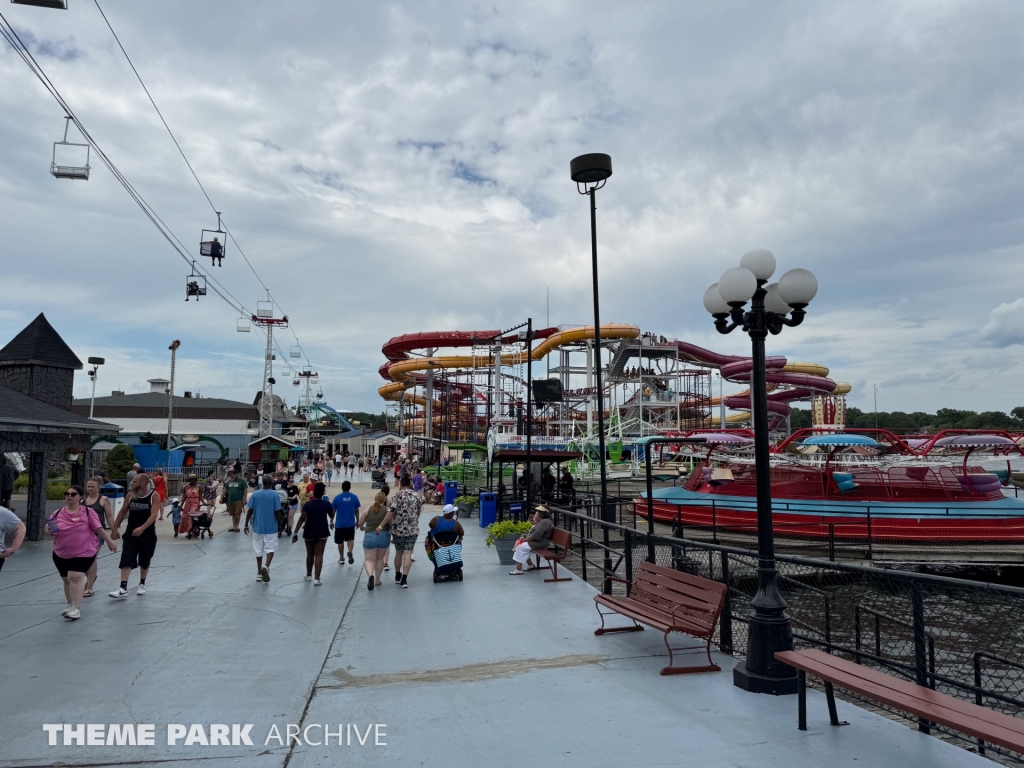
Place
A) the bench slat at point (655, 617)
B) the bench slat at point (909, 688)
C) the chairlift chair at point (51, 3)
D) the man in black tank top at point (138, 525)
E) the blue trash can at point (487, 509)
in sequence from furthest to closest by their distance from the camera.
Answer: the blue trash can at point (487, 509) < the man in black tank top at point (138, 525) < the chairlift chair at point (51, 3) < the bench slat at point (655, 617) < the bench slat at point (909, 688)

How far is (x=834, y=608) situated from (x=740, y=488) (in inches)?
273

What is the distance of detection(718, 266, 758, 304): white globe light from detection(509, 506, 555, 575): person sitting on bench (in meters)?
5.42

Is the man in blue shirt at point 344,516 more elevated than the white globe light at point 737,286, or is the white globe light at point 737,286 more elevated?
the white globe light at point 737,286

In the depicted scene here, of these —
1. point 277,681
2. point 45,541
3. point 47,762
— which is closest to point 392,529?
point 277,681

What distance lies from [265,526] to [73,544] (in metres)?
2.66

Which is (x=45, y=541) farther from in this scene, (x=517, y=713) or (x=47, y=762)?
(x=517, y=713)

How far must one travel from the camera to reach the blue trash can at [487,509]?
1684 centimetres

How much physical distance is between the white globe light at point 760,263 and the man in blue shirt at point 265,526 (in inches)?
284

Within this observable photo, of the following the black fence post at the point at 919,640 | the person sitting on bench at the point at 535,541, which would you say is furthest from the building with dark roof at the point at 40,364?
the black fence post at the point at 919,640

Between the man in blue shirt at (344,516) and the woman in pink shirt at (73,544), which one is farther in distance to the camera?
the man in blue shirt at (344,516)

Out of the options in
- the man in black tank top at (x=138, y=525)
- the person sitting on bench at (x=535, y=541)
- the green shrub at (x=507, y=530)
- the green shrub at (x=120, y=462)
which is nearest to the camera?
the man in black tank top at (x=138, y=525)

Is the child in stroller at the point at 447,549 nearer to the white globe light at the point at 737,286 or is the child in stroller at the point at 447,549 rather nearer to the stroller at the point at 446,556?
the stroller at the point at 446,556

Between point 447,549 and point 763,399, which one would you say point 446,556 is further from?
point 763,399

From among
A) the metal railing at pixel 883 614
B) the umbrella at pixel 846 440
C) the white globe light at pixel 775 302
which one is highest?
the white globe light at pixel 775 302
